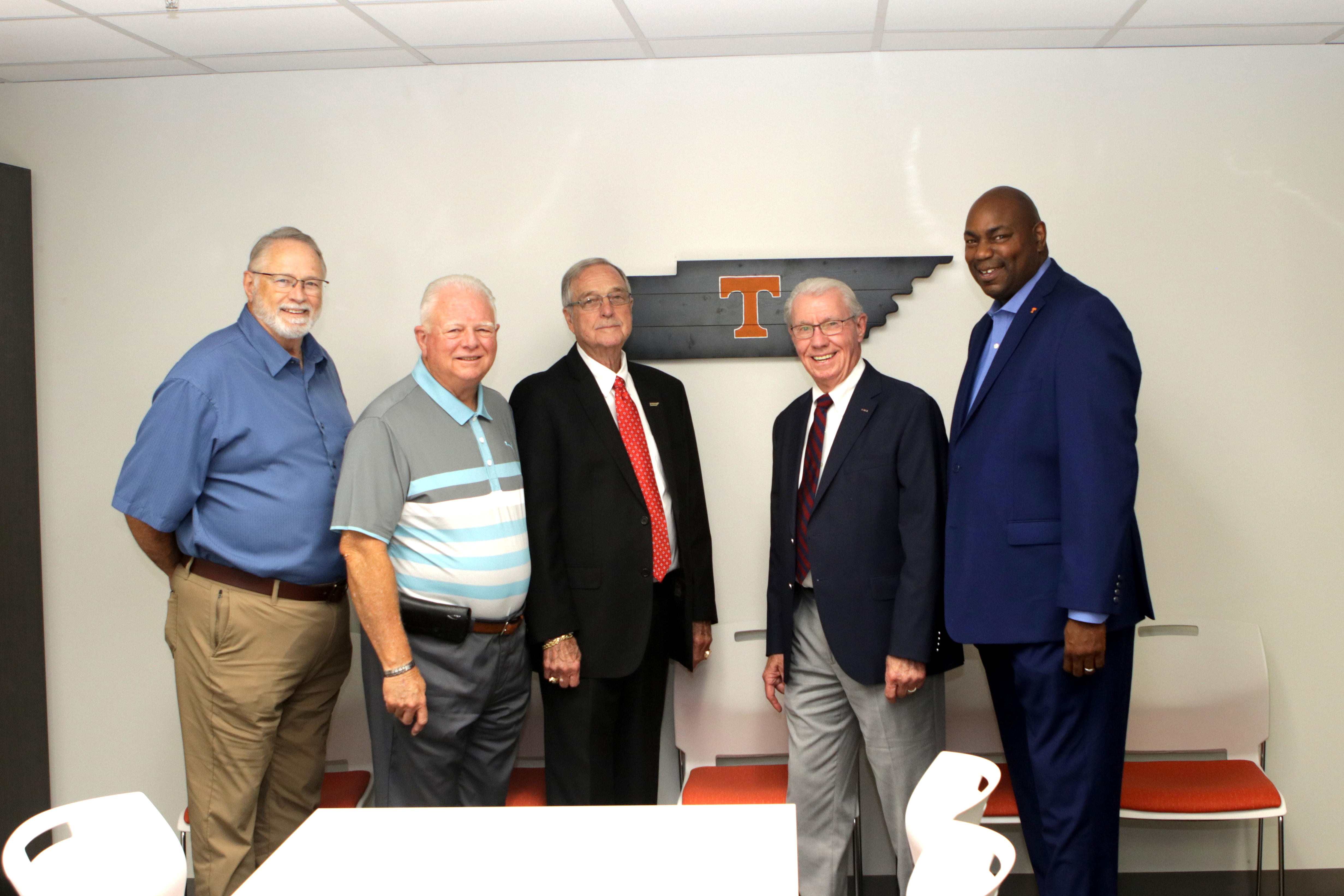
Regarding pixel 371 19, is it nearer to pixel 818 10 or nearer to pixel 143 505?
pixel 818 10

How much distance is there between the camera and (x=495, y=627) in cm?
262

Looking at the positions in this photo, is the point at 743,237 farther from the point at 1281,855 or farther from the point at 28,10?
the point at 1281,855

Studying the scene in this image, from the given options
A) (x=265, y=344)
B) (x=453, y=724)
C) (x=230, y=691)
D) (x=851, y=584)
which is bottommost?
(x=453, y=724)

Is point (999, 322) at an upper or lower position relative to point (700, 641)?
upper

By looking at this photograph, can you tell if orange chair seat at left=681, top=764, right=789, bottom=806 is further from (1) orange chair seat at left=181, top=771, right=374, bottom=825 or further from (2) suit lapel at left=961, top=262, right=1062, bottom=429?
(2) suit lapel at left=961, top=262, right=1062, bottom=429

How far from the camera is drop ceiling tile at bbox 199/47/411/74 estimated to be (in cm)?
330

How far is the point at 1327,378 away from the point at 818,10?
2.19 meters

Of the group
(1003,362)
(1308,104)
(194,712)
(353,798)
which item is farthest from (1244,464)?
(194,712)

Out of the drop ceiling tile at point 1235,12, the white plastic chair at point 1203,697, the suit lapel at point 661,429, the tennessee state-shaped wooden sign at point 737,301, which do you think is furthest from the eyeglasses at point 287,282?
the white plastic chair at point 1203,697

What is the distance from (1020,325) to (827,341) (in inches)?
21.0

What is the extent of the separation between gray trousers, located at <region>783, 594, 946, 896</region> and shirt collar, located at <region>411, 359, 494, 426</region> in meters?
1.13

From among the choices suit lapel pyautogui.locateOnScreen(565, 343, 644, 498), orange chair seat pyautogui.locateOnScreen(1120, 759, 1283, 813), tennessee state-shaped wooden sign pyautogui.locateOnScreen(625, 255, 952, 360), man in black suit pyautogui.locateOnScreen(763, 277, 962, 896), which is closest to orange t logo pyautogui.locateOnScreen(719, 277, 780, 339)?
tennessee state-shaped wooden sign pyautogui.locateOnScreen(625, 255, 952, 360)

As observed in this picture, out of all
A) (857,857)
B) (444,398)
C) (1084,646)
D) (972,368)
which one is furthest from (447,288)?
(857,857)

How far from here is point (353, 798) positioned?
3.07 meters
